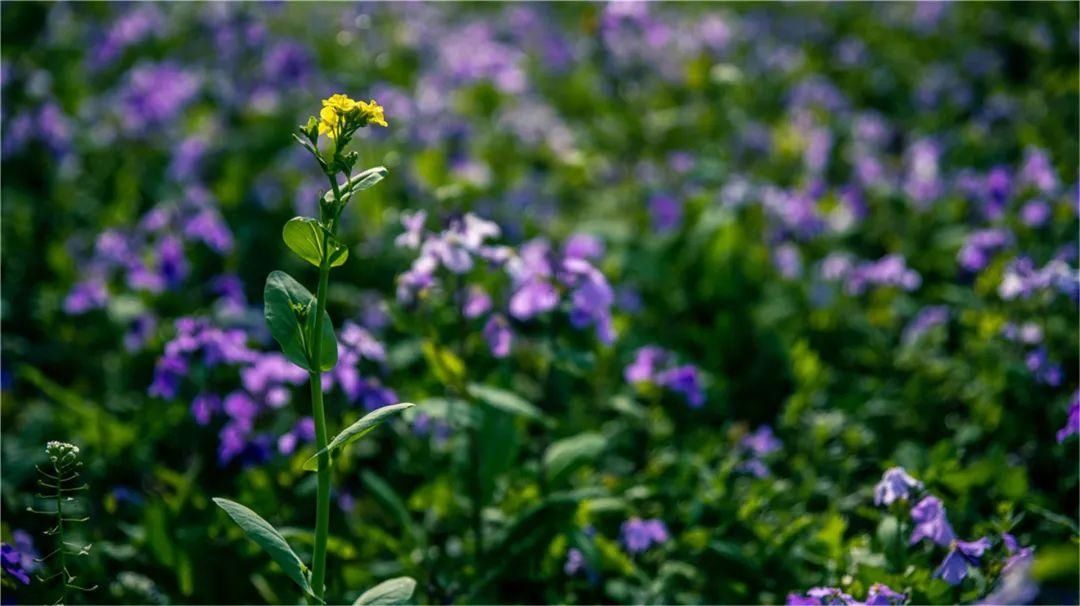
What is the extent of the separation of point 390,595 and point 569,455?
83cm

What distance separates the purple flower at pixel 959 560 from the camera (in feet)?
7.33

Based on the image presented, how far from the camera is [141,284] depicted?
3.78 metres

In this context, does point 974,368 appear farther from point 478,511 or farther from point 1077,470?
point 478,511

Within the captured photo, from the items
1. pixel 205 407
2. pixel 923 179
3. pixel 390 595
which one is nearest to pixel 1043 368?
pixel 923 179

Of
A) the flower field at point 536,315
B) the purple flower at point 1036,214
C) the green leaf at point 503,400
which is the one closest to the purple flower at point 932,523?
the flower field at point 536,315

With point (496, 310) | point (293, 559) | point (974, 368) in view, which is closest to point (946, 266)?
point (974, 368)

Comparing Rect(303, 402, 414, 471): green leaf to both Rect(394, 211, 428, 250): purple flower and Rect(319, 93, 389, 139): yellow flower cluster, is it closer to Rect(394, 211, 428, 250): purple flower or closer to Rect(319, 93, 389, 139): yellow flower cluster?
Rect(319, 93, 389, 139): yellow flower cluster

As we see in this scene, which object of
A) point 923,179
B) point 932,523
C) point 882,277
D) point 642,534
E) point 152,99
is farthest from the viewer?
point 152,99

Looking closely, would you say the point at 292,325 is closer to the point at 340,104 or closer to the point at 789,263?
the point at 340,104

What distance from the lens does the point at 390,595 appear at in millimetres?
2113

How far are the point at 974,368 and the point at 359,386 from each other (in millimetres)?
2166

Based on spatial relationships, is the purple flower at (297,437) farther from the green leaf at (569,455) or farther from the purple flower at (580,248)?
the purple flower at (580,248)

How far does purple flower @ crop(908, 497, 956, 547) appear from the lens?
2369 mm

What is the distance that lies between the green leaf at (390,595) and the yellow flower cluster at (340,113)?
0.95 meters
